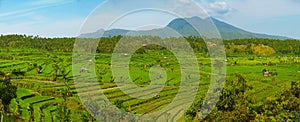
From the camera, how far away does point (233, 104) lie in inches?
678

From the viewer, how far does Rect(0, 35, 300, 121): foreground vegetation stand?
16.3 meters

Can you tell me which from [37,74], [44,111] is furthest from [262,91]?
[37,74]

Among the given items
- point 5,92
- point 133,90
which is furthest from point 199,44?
point 133,90

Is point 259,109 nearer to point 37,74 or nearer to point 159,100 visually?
point 159,100

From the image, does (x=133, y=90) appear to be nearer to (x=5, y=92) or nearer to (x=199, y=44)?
(x=5, y=92)

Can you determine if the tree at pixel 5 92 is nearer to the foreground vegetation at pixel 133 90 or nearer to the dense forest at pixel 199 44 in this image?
the foreground vegetation at pixel 133 90

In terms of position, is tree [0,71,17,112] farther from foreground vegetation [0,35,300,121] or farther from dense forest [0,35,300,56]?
dense forest [0,35,300,56]

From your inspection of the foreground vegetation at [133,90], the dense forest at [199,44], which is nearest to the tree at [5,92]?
the foreground vegetation at [133,90]

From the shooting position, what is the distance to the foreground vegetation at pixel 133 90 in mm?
16312

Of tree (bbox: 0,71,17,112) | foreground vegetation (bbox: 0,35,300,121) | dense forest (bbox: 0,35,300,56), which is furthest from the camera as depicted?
dense forest (bbox: 0,35,300,56)

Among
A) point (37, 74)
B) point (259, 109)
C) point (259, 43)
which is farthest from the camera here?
point (259, 43)

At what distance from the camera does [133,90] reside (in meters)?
13.3

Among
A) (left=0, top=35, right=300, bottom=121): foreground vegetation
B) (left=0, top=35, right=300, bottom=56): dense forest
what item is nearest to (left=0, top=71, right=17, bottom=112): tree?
(left=0, top=35, right=300, bottom=121): foreground vegetation

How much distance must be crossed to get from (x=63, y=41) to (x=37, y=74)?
103ft
